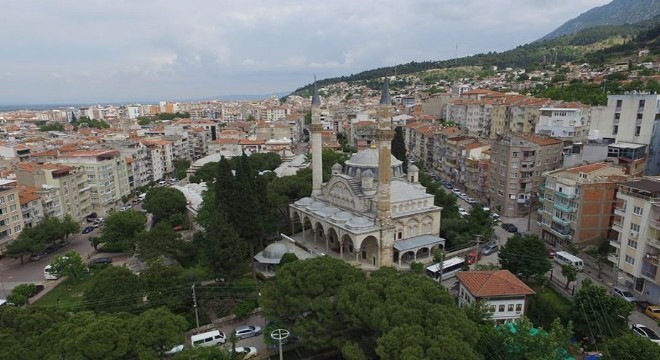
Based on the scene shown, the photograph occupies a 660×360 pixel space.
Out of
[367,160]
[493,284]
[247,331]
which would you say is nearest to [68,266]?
[247,331]

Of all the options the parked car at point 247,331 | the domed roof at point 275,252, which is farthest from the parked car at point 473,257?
the parked car at point 247,331

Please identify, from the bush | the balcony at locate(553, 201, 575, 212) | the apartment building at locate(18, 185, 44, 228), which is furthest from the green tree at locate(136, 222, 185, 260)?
the balcony at locate(553, 201, 575, 212)

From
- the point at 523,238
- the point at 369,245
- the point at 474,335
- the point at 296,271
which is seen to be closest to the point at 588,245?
the point at 523,238

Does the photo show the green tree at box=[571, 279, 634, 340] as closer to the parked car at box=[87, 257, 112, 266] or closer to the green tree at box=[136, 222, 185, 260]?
the green tree at box=[136, 222, 185, 260]

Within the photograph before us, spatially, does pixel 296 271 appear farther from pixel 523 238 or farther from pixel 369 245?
pixel 523 238

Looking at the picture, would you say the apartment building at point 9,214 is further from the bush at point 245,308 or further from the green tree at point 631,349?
the green tree at point 631,349

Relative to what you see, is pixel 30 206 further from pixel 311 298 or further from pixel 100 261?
pixel 311 298
